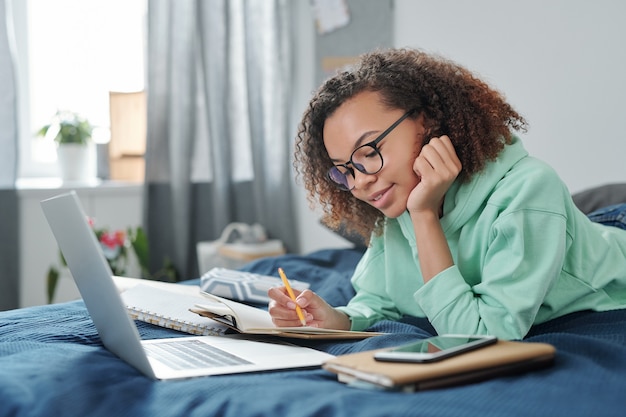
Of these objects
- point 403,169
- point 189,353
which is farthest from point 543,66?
point 189,353

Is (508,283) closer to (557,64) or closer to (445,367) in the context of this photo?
(445,367)

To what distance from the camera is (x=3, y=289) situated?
2.93 meters

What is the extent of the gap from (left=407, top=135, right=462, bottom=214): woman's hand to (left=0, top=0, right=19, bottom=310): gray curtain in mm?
2087

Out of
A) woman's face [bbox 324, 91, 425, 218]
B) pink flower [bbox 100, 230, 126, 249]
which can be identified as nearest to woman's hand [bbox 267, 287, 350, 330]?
woman's face [bbox 324, 91, 425, 218]

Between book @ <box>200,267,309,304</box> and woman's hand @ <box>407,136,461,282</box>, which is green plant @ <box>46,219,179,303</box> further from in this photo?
woman's hand @ <box>407,136,461,282</box>

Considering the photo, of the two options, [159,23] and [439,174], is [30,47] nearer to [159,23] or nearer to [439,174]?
[159,23]

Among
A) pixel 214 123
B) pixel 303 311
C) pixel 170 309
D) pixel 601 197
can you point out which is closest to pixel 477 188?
pixel 303 311

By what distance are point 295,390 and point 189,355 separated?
0.28 m

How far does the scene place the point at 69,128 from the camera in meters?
3.20

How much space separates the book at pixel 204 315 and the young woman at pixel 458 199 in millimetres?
73

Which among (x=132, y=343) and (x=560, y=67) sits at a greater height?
(x=560, y=67)

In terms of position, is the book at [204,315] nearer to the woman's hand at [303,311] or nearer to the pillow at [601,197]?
the woman's hand at [303,311]

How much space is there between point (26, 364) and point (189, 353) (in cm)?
24

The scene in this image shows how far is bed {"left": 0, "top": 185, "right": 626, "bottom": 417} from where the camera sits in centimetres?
83
